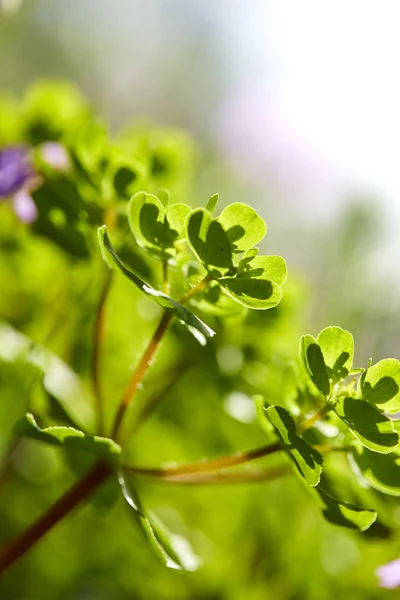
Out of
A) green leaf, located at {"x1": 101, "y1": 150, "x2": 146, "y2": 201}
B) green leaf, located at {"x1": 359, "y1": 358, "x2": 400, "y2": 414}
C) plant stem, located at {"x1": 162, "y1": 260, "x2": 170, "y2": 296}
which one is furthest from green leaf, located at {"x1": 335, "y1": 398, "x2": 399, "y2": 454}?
green leaf, located at {"x1": 101, "y1": 150, "x2": 146, "y2": 201}

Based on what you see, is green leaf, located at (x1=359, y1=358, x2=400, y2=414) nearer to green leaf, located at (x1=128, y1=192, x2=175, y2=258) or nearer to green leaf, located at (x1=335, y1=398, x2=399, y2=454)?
green leaf, located at (x1=335, y1=398, x2=399, y2=454)

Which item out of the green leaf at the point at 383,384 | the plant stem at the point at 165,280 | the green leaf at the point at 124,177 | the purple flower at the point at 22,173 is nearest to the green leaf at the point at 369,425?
the green leaf at the point at 383,384

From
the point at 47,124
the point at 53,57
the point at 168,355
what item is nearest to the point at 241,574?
the point at 168,355

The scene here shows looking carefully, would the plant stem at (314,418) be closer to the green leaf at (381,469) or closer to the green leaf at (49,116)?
the green leaf at (381,469)

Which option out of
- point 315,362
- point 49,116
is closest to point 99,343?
point 315,362

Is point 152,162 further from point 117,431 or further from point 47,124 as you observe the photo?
point 117,431

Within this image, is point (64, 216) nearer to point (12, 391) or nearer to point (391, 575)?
point (12, 391)
